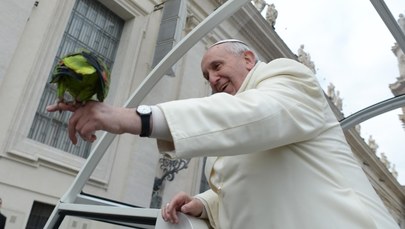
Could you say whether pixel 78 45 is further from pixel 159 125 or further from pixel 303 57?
pixel 303 57

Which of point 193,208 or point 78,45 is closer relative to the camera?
point 193,208

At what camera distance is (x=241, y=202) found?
1.24m

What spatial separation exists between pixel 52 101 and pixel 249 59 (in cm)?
537

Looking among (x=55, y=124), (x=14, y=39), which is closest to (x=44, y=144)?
(x=55, y=124)

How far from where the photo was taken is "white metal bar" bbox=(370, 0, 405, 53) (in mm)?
2410

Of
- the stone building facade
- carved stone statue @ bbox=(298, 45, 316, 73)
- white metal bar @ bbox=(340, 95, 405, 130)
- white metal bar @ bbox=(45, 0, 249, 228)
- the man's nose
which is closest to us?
the man's nose

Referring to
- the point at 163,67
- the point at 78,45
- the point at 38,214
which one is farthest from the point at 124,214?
the point at 78,45

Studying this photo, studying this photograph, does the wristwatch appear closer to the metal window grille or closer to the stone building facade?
the stone building facade

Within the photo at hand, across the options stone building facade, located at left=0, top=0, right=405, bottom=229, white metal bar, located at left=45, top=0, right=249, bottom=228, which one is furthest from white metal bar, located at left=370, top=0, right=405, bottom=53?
stone building facade, located at left=0, top=0, right=405, bottom=229

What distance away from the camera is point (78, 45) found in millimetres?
6797

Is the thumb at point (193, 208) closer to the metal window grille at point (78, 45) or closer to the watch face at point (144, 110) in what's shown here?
the watch face at point (144, 110)

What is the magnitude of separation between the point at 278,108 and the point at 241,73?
63cm

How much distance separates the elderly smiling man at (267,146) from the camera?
3.20 ft

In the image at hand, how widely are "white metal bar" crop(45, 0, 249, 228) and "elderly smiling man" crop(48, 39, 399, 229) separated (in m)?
0.91
